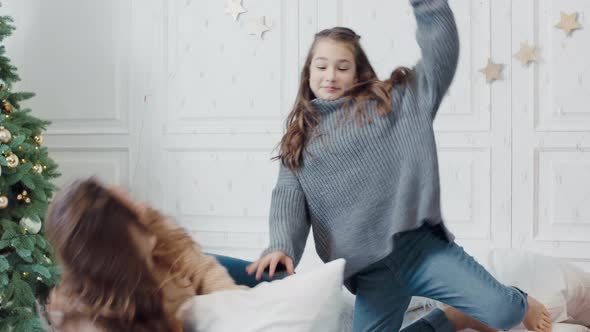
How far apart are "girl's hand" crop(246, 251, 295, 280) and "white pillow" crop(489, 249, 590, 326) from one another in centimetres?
95

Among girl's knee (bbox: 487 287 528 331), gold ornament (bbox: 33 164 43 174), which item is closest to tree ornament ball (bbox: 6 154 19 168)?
gold ornament (bbox: 33 164 43 174)

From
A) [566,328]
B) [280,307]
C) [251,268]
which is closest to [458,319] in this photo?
[566,328]

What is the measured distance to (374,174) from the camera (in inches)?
70.2

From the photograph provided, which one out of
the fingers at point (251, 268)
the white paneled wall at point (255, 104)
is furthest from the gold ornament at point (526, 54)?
the fingers at point (251, 268)

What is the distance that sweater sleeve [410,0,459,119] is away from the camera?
168 centimetres

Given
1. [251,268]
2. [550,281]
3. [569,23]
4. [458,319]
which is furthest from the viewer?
[569,23]

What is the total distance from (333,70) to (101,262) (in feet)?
3.23

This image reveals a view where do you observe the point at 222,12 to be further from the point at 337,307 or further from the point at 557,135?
the point at 337,307

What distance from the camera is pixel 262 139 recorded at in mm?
3549

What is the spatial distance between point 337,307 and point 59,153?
2993 mm

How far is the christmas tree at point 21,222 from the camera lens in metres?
2.83

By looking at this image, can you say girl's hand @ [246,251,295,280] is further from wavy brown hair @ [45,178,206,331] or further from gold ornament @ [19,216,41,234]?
gold ornament @ [19,216,41,234]

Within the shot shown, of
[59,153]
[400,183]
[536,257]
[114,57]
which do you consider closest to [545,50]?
[536,257]

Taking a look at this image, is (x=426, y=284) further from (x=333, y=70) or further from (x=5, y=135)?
(x=5, y=135)
